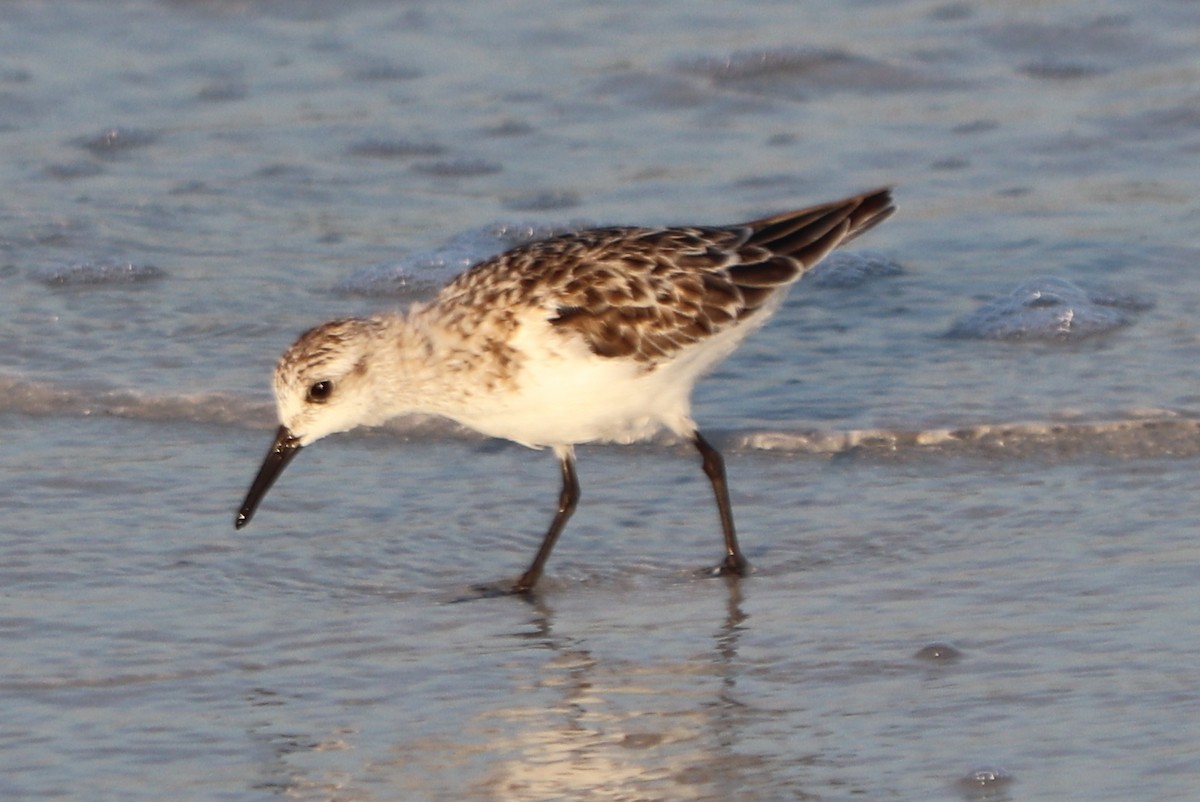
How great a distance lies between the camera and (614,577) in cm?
625

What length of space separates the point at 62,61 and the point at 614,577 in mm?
7062

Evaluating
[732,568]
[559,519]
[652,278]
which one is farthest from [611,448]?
[732,568]

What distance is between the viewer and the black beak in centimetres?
627

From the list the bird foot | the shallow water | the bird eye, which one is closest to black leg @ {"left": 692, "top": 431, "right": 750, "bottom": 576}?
the bird foot

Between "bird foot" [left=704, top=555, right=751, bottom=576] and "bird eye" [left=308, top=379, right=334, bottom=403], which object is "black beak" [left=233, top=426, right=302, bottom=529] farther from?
"bird foot" [left=704, top=555, right=751, bottom=576]

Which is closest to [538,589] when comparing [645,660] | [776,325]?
[645,660]

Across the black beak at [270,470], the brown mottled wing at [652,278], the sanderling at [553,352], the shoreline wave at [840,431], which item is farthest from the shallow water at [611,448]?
the brown mottled wing at [652,278]

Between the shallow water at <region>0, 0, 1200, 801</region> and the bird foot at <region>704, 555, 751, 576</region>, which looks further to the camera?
the bird foot at <region>704, 555, 751, 576</region>

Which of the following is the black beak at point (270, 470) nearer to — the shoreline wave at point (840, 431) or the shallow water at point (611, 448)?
the shallow water at point (611, 448)

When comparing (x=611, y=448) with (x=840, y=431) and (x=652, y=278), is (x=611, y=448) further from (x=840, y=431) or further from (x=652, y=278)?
(x=652, y=278)

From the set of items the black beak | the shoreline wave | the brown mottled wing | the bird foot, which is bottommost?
the bird foot

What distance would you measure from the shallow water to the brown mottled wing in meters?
0.70

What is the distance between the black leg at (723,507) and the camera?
6.21 metres

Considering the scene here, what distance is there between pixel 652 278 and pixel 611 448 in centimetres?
112
